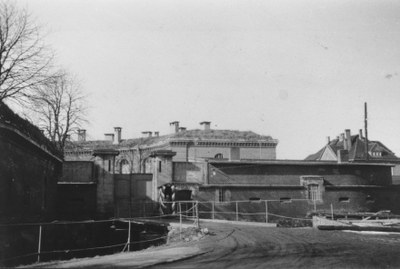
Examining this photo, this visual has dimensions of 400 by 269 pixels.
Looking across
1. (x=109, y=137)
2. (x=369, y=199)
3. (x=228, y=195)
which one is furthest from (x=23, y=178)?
(x=109, y=137)

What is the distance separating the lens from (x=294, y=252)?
998 cm

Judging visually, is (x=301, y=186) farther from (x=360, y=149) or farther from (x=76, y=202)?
(x=360, y=149)

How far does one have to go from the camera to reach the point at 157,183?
2816cm

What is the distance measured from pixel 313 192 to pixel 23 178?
2162 centimetres

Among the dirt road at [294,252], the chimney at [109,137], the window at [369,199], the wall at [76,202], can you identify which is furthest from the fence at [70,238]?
the chimney at [109,137]

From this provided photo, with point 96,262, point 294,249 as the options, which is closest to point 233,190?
point 294,249

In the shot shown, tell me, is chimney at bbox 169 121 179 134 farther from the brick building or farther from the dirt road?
the dirt road

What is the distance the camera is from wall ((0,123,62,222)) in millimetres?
14117

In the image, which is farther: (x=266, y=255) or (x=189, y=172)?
(x=189, y=172)

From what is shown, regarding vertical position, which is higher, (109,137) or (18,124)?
(109,137)

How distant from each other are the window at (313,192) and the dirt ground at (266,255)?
1750 centimetres

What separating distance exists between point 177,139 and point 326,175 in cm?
1862

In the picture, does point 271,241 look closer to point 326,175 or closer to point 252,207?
point 252,207

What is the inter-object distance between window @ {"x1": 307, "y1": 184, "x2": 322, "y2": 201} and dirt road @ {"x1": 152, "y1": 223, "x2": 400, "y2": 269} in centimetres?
1730
